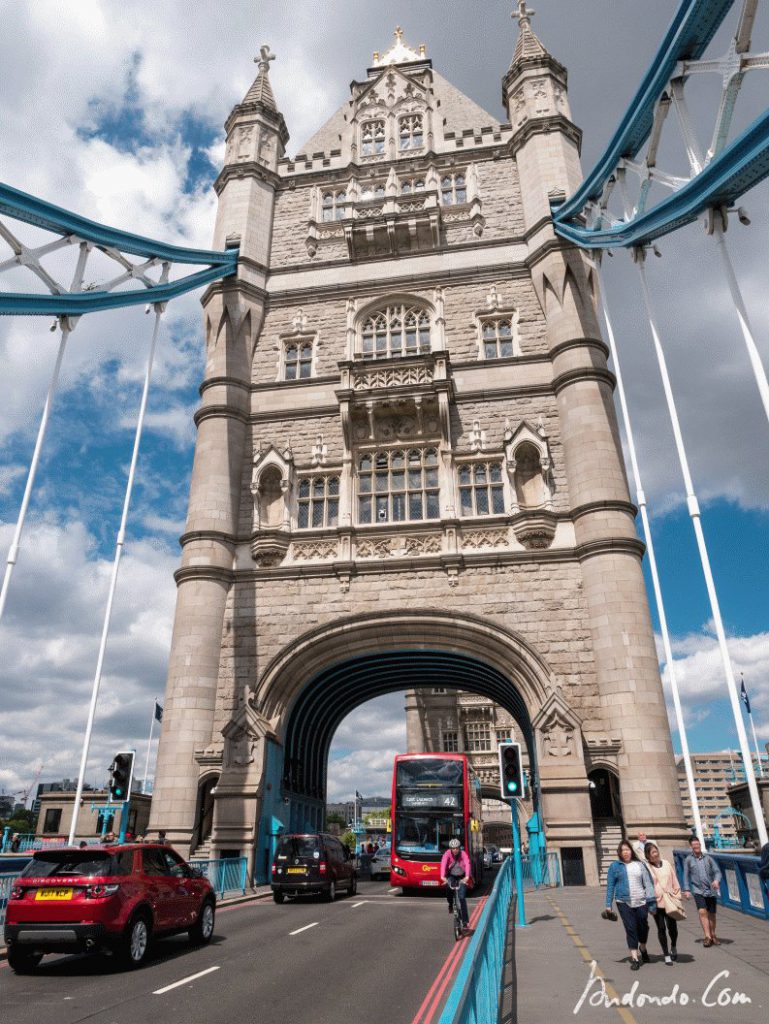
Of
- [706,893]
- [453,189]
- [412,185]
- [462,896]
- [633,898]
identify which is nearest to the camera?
[633,898]

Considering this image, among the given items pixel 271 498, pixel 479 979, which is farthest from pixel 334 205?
pixel 479 979

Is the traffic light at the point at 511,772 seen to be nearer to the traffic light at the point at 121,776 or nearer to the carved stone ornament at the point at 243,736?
the traffic light at the point at 121,776

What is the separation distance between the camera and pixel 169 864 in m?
10.7

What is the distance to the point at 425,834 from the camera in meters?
20.5

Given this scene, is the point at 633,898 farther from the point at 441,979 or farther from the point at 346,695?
the point at 346,695

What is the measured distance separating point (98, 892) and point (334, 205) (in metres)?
28.9

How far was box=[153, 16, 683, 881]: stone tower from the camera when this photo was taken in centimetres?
2003

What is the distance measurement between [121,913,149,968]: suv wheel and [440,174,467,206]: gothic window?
28.3 meters

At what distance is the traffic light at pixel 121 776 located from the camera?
14062 millimetres

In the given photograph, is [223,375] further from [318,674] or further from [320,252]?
[318,674]

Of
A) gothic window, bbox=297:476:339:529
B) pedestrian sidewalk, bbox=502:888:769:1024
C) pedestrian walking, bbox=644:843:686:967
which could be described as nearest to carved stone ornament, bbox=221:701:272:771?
gothic window, bbox=297:476:339:529

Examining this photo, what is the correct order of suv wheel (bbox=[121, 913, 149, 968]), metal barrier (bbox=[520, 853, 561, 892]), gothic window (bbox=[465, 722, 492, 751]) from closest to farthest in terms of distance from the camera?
suv wheel (bbox=[121, 913, 149, 968]) → metal barrier (bbox=[520, 853, 561, 892]) → gothic window (bbox=[465, 722, 492, 751])

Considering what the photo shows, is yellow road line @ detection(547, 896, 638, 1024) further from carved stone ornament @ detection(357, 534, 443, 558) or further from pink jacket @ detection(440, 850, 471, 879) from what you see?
carved stone ornament @ detection(357, 534, 443, 558)

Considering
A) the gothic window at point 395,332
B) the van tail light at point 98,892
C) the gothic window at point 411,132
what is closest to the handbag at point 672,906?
the van tail light at point 98,892
